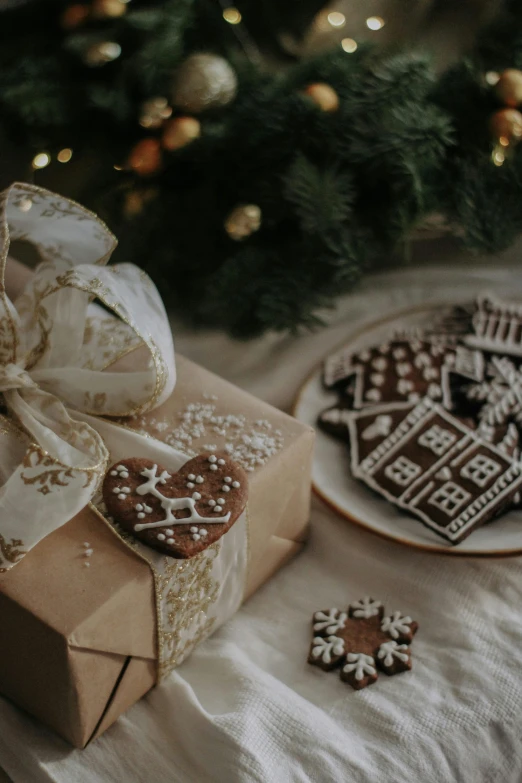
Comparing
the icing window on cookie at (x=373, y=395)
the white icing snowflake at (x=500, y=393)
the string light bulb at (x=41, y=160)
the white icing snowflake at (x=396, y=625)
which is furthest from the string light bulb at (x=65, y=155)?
the white icing snowflake at (x=396, y=625)

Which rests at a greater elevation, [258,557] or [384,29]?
[384,29]

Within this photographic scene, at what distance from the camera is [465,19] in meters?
1.30

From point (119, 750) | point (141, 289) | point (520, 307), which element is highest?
point (141, 289)

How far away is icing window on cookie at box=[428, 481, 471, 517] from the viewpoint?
93cm

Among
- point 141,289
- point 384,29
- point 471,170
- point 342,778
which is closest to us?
point 342,778

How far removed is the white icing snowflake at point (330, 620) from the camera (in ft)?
2.88

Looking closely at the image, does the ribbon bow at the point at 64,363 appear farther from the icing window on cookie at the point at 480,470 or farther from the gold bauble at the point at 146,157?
the icing window on cookie at the point at 480,470

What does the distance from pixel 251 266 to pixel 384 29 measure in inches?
17.9

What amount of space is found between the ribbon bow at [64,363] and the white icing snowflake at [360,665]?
0.31 metres

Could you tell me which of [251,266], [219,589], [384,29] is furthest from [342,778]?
[384,29]

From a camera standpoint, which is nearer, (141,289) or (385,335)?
(141,289)

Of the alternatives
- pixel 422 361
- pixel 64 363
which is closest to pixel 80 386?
pixel 64 363

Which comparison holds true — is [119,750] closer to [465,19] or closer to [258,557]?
[258,557]

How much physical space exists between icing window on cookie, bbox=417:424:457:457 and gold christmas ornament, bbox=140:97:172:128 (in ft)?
1.66
